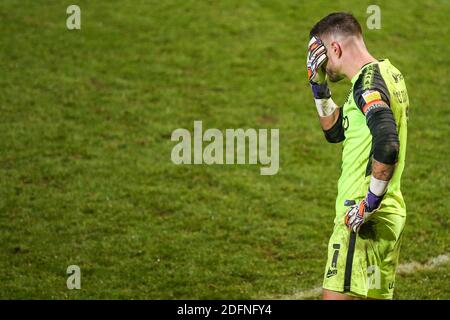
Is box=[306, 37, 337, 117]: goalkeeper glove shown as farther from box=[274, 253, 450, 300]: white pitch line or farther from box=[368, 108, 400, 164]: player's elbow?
box=[274, 253, 450, 300]: white pitch line

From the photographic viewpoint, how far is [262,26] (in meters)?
19.0

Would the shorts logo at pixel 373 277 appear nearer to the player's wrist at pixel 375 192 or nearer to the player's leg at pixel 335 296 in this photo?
the player's leg at pixel 335 296

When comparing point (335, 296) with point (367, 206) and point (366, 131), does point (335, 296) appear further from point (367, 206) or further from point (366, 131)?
point (366, 131)

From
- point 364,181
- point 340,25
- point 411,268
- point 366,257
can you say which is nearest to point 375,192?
point 364,181

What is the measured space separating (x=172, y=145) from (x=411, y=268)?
5774mm

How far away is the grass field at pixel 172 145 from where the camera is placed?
9.85m

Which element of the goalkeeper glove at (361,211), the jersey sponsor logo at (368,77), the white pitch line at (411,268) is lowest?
the white pitch line at (411,268)

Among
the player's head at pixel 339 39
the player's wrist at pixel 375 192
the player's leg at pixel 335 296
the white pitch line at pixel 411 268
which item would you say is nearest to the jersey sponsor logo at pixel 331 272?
the player's leg at pixel 335 296

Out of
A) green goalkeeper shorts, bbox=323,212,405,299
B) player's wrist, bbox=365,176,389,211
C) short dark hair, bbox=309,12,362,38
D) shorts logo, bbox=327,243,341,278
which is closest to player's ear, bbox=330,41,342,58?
short dark hair, bbox=309,12,362,38

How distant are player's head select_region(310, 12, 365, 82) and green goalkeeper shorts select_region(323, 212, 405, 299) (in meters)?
1.32

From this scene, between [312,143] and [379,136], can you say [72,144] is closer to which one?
[312,143]

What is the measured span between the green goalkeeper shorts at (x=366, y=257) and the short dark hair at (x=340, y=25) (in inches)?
61.3

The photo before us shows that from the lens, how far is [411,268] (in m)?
9.66

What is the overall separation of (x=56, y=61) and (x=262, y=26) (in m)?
5.58
